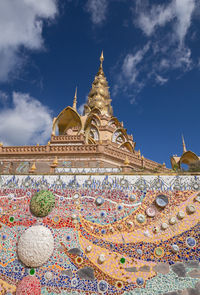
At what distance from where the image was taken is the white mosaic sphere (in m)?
5.04

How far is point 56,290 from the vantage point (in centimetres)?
484

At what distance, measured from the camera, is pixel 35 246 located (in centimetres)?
508

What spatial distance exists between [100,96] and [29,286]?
88.7 feet

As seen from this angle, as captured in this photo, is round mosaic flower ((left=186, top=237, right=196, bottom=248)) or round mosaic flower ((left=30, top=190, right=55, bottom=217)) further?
round mosaic flower ((left=30, top=190, right=55, bottom=217))

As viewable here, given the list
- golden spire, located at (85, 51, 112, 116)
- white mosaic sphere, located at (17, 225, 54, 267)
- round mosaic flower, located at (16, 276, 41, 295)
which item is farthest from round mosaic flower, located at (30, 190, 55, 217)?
golden spire, located at (85, 51, 112, 116)

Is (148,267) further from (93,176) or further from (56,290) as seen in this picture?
(93,176)

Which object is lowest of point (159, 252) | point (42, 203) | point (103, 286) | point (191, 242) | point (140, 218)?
point (103, 286)

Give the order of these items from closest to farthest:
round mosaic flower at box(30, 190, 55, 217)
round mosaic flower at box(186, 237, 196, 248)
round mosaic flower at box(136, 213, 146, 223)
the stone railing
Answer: round mosaic flower at box(186, 237, 196, 248), round mosaic flower at box(136, 213, 146, 223), round mosaic flower at box(30, 190, 55, 217), the stone railing

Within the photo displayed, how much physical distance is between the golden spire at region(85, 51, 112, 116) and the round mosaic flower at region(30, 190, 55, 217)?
22166 mm

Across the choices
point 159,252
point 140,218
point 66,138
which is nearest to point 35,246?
point 140,218

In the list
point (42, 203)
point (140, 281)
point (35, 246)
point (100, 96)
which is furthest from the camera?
point (100, 96)

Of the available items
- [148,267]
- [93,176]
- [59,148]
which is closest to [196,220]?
[148,267]

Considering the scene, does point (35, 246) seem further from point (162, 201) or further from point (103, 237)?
A: point (162, 201)

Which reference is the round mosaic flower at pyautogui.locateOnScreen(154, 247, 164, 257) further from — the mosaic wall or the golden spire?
the golden spire
